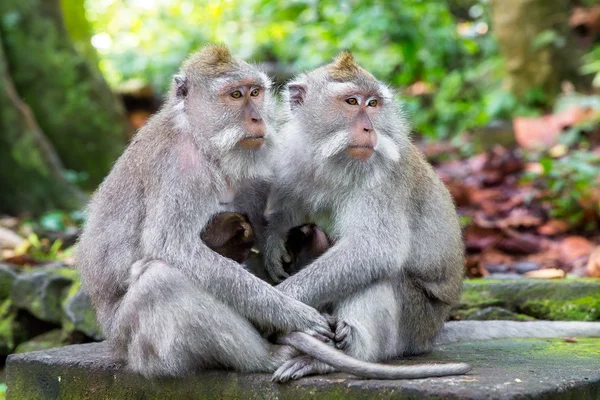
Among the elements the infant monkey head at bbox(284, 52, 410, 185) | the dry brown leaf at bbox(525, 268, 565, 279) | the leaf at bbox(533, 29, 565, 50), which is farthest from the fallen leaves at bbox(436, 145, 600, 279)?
the infant monkey head at bbox(284, 52, 410, 185)

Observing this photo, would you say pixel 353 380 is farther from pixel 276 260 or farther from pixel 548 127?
pixel 548 127

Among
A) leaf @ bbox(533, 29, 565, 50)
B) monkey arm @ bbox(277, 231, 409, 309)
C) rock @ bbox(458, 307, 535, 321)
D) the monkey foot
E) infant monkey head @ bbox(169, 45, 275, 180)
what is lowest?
rock @ bbox(458, 307, 535, 321)

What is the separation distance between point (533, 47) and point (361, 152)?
9.50 meters

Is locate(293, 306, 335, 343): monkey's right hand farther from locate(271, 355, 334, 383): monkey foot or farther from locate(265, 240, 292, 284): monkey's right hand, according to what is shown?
locate(265, 240, 292, 284): monkey's right hand

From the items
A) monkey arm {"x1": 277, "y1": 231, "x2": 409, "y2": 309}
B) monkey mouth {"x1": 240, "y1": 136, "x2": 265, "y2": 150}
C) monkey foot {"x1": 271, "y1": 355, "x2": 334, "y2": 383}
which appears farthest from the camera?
monkey mouth {"x1": 240, "y1": 136, "x2": 265, "y2": 150}

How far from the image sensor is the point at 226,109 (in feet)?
14.3

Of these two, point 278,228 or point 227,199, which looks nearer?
point 227,199

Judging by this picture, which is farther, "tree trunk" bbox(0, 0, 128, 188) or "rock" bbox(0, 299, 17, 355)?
A: "tree trunk" bbox(0, 0, 128, 188)

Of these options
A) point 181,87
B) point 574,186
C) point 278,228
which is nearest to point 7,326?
point 278,228

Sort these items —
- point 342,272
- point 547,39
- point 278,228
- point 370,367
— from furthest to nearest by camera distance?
point 547,39
point 278,228
point 342,272
point 370,367

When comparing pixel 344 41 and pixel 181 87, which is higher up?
pixel 344 41

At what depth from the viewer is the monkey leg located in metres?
3.96

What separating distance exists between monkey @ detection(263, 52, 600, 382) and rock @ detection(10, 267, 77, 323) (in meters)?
2.62

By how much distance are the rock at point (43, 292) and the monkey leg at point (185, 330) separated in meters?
2.76
